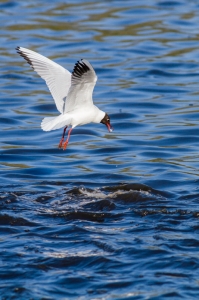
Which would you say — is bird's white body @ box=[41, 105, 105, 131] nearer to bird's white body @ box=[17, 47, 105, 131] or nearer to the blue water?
bird's white body @ box=[17, 47, 105, 131]

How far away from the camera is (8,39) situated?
18.1 m

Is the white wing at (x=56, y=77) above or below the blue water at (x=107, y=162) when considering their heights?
above

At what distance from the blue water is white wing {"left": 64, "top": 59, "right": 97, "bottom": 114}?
1.02m

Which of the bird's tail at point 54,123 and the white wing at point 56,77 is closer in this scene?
the bird's tail at point 54,123

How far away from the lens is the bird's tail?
950 centimetres

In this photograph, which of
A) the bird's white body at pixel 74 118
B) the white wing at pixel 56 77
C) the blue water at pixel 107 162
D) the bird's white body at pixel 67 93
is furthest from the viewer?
the white wing at pixel 56 77

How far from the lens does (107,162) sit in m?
11.1

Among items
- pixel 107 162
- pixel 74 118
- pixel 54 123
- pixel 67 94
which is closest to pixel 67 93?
pixel 67 94

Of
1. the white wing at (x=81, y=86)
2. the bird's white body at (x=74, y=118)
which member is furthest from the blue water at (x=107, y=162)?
the white wing at (x=81, y=86)

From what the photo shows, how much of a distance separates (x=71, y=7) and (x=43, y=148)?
9.58m

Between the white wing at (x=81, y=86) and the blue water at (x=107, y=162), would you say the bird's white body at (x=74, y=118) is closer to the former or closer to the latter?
the white wing at (x=81, y=86)

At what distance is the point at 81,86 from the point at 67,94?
76 cm

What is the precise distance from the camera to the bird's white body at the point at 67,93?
9.45 meters

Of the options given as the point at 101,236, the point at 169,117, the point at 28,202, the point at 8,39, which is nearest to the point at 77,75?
the point at 28,202
